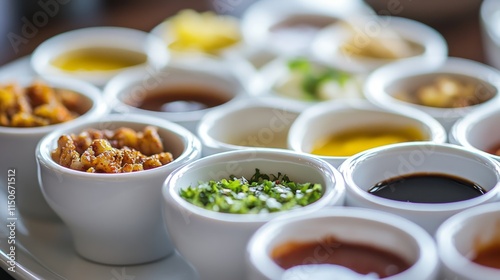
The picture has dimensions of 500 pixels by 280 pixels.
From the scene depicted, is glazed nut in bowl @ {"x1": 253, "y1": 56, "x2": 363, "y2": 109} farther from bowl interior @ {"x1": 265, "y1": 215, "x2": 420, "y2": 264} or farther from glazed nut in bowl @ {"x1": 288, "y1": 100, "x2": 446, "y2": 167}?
bowl interior @ {"x1": 265, "y1": 215, "x2": 420, "y2": 264}

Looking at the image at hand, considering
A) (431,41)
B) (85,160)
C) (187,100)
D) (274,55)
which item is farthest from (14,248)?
(431,41)

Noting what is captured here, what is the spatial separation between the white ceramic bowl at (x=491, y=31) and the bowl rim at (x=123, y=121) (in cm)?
117

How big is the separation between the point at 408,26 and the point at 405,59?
353mm

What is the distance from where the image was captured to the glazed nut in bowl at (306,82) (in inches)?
108

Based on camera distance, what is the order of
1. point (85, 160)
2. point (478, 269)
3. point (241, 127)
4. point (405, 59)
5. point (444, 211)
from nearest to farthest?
point (478, 269) → point (444, 211) → point (85, 160) → point (241, 127) → point (405, 59)

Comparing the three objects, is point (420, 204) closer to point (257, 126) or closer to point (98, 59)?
point (257, 126)

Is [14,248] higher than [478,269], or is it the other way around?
[478,269]

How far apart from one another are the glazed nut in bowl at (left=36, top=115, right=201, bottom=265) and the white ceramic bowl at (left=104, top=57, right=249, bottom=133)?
1.52 ft

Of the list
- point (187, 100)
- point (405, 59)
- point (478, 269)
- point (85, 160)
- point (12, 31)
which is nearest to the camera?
point (478, 269)

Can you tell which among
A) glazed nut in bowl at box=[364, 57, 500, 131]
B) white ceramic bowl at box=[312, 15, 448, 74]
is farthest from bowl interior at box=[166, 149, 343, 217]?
white ceramic bowl at box=[312, 15, 448, 74]

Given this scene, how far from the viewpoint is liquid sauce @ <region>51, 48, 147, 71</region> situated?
3.09 m

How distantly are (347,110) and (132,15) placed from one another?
1604mm

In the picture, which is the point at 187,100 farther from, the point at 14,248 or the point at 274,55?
the point at 14,248

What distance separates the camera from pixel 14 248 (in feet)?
7.07
